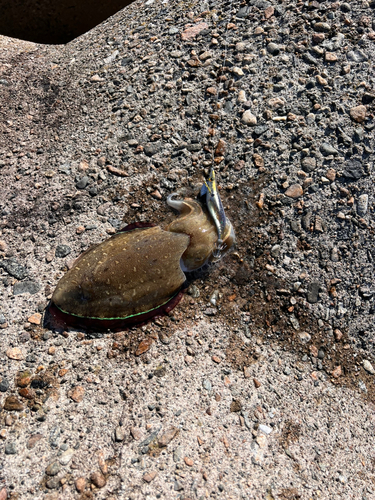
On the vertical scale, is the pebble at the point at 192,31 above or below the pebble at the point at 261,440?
above

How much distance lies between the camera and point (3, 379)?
12.2 feet

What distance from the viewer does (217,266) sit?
4238 mm

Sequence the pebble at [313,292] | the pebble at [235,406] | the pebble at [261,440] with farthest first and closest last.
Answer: the pebble at [313,292] < the pebble at [235,406] < the pebble at [261,440]

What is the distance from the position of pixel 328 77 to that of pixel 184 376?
13.0ft

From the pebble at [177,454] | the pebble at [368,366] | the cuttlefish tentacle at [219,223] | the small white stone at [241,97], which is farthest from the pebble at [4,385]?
the small white stone at [241,97]

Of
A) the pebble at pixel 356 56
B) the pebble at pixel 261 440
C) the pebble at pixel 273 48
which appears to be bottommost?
the pebble at pixel 261 440

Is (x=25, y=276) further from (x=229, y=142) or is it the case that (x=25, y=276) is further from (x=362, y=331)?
(x=362, y=331)

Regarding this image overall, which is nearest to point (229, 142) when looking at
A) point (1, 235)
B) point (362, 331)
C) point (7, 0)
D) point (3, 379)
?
point (362, 331)

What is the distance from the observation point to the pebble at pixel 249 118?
14.6 feet

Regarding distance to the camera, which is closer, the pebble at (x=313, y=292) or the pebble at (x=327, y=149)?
the pebble at (x=313, y=292)

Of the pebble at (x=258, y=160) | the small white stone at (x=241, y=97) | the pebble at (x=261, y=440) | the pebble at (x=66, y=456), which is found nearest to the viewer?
the pebble at (x=66, y=456)

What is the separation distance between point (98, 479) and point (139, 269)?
1.99 metres

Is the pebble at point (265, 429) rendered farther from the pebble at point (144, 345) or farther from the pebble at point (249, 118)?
the pebble at point (249, 118)

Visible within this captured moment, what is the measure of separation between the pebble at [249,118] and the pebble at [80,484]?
4.23 meters
